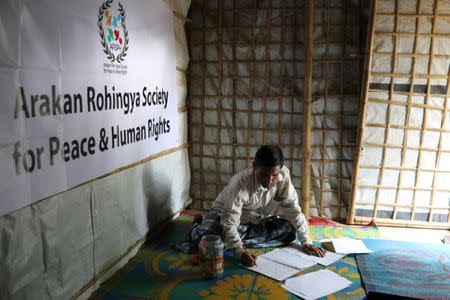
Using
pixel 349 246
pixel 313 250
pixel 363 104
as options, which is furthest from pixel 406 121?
pixel 313 250

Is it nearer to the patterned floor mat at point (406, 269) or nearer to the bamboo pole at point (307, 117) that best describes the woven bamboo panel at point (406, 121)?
the bamboo pole at point (307, 117)

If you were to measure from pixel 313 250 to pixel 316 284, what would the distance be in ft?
1.11

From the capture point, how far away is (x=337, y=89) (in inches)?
124

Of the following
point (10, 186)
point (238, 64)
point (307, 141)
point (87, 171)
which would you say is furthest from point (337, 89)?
point (10, 186)

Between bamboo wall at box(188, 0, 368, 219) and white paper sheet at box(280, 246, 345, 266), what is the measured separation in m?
0.76

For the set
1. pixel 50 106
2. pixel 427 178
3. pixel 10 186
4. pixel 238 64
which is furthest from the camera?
pixel 238 64

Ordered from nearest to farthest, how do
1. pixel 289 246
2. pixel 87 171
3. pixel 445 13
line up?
1. pixel 87 171
2. pixel 289 246
3. pixel 445 13

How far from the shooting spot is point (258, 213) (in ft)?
8.31

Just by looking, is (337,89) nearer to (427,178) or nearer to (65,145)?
(427,178)

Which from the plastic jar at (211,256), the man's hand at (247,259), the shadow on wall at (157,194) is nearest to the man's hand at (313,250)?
the man's hand at (247,259)

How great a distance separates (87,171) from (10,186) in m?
0.49

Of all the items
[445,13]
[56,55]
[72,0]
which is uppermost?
[445,13]

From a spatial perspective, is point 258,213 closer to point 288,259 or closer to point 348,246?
point 288,259

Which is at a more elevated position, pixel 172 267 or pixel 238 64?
pixel 238 64
